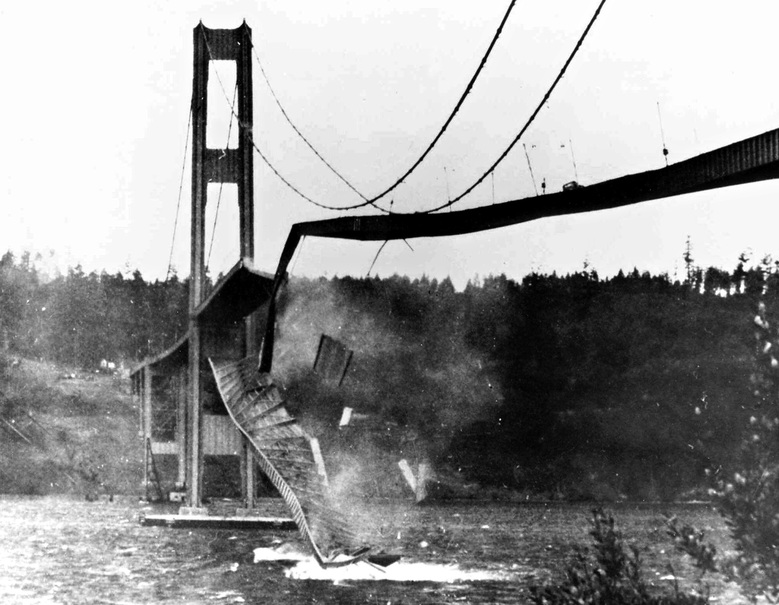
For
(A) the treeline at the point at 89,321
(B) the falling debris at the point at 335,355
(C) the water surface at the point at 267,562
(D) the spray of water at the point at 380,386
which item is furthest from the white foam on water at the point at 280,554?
(A) the treeline at the point at 89,321

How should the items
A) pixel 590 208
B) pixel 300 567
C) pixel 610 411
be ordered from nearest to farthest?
pixel 590 208 < pixel 300 567 < pixel 610 411

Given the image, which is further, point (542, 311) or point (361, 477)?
point (542, 311)

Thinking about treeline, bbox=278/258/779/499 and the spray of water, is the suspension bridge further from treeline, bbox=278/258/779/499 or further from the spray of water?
treeline, bbox=278/258/779/499

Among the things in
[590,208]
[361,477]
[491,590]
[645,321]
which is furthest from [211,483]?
[590,208]

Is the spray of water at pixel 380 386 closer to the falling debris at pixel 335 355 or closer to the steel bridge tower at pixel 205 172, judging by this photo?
the steel bridge tower at pixel 205 172

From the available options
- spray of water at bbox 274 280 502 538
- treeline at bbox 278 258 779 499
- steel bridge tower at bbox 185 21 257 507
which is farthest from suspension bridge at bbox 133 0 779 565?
treeline at bbox 278 258 779 499

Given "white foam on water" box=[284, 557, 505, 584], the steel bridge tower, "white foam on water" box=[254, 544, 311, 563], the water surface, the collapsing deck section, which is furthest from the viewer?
the steel bridge tower

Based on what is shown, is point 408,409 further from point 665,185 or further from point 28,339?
point 665,185
